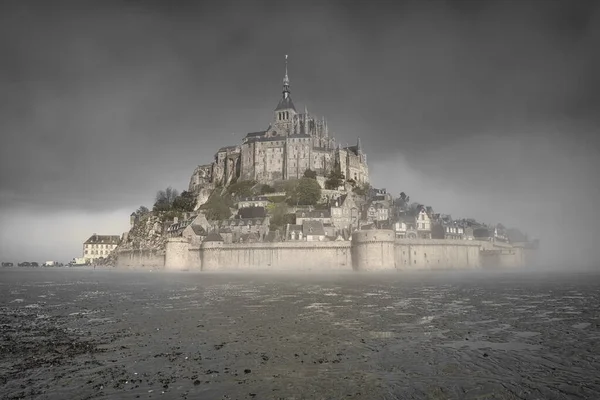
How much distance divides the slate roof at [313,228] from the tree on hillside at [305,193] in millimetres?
13471

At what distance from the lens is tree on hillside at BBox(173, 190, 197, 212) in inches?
4580

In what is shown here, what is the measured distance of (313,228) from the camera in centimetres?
8069

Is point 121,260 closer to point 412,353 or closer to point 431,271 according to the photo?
point 431,271

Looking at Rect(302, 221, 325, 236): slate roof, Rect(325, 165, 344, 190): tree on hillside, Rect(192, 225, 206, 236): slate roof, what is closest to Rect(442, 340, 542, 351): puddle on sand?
Rect(302, 221, 325, 236): slate roof

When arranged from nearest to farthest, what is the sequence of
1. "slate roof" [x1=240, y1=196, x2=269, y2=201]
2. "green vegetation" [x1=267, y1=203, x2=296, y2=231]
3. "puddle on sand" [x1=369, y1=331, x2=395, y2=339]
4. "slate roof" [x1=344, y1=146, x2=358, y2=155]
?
"puddle on sand" [x1=369, y1=331, x2=395, y2=339]
"green vegetation" [x1=267, y1=203, x2=296, y2=231]
"slate roof" [x1=240, y1=196, x2=269, y2=201]
"slate roof" [x1=344, y1=146, x2=358, y2=155]

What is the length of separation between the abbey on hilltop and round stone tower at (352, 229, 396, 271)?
1499 inches

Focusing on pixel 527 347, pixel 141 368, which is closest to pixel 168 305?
pixel 141 368

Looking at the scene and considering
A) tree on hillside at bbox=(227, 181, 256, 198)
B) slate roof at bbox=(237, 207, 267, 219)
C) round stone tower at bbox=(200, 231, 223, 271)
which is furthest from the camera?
tree on hillside at bbox=(227, 181, 256, 198)

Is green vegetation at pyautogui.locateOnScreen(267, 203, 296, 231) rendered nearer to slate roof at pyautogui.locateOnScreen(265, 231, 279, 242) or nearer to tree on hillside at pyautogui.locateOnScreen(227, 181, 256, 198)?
slate roof at pyautogui.locateOnScreen(265, 231, 279, 242)

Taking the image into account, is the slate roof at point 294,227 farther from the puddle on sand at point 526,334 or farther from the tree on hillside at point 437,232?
the puddle on sand at point 526,334

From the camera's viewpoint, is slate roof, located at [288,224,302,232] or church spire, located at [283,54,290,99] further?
church spire, located at [283,54,290,99]

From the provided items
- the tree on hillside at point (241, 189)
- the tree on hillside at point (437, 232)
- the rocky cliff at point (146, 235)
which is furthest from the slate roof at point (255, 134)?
the tree on hillside at point (437, 232)

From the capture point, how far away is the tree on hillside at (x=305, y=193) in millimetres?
95688

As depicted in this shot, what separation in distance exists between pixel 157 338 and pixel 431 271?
63.5 metres
